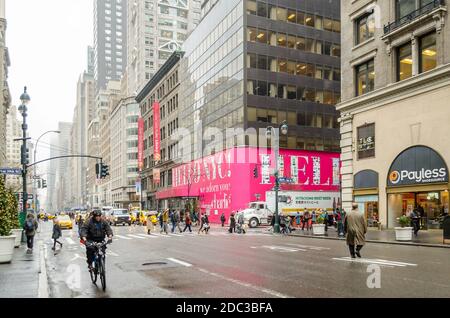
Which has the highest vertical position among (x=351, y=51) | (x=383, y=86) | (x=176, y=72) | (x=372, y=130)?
(x=176, y=72)

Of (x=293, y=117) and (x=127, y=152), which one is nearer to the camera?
(x=293, y=117)

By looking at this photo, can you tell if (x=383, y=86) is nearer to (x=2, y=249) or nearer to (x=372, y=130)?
(x=372, y=130)

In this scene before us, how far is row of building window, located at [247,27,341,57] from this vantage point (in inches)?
2125

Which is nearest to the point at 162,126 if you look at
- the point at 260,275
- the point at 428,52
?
the point at 428,52

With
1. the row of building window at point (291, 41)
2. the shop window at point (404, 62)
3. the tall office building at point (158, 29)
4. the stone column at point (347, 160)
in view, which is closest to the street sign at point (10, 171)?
the stone column at point (347, 160)

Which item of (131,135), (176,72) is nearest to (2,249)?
(176,72)

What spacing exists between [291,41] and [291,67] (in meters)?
3.14

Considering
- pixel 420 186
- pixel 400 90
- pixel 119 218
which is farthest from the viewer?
pixel 119 218

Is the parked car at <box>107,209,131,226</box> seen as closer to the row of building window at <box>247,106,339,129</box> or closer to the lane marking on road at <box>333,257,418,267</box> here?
the row of building window at <box>247,106,339,129</box>

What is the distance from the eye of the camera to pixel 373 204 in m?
33.8

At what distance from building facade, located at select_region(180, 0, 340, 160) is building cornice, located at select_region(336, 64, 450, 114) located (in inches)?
706

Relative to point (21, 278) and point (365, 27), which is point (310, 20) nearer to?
point (365, 27)

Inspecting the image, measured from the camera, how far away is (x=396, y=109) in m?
31.5
